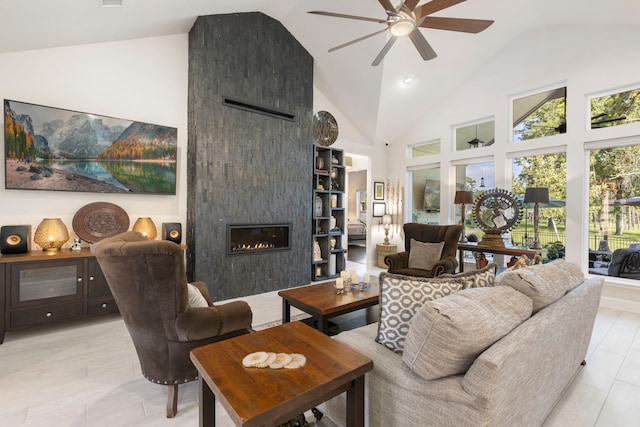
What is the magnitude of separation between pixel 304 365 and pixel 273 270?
3.33 meters

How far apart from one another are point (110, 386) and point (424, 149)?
20.0 feet

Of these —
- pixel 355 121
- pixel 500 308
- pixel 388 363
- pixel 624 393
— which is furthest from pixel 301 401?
pixel 355 121

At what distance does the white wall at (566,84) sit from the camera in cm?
381

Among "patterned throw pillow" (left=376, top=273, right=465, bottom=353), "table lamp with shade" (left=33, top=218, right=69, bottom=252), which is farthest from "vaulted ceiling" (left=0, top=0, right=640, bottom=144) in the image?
"patterned throw pillow" (left=376, top=273, right=465, bottom=353)

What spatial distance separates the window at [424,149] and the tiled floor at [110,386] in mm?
3945

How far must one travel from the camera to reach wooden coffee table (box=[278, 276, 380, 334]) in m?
2.38

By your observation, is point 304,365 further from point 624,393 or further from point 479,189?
point 479,189

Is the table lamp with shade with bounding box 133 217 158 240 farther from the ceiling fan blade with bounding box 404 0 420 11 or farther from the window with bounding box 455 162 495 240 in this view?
the window with bounding box 455 162 495 240

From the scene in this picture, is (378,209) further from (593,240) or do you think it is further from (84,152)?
(84,152)

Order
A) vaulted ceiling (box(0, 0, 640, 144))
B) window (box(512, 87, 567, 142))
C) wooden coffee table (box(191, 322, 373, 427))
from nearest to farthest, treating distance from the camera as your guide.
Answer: wooden coffee table (box(191, 322, 373, 427)), vaulted ceiling (box(0, 0, 640, 144)), window (box(512, 87, 567, 142))

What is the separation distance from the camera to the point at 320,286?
121 inches

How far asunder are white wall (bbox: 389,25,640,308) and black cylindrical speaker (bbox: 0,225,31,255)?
246 inches

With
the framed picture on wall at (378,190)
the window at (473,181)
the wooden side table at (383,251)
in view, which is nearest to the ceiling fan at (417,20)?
the window at (473,181)

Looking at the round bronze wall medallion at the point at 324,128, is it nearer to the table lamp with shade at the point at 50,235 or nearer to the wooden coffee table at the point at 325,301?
the wooden coffee table at the point at 325,301
